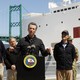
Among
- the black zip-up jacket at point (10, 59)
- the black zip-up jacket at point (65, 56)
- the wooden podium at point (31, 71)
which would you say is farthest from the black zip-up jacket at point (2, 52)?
the wooden podium at point (31, 71)

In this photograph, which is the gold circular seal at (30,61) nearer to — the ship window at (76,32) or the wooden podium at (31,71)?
the wooden podium at (31,71)

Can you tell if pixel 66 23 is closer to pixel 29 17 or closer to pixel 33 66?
pixel 29 17

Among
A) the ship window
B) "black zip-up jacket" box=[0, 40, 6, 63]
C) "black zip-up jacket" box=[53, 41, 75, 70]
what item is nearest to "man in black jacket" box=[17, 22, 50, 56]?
"black zip-up jacket" box=[0, 40, 6, 63]

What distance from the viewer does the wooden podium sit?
3291 millimetres

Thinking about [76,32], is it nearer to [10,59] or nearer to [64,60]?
[64,60]

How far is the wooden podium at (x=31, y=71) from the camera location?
3291mm

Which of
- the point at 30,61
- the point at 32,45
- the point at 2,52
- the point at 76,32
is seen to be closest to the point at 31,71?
the point at 30,61

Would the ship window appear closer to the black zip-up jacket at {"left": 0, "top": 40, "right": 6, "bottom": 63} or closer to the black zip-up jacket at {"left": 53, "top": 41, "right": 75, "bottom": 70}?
the black zip-up jacket at {"left": 53, "top": 41, "right": 75, "bottom": 70}

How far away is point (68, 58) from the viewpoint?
4.56 metres

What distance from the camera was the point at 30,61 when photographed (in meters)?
3.31

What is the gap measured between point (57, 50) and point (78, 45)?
22844 mm

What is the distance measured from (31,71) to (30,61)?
4.0 inches

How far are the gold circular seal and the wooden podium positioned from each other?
3cm

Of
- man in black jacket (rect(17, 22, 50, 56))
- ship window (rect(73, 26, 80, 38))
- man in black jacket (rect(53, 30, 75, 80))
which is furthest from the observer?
ship window (rect(73, 26, 80, 38))
